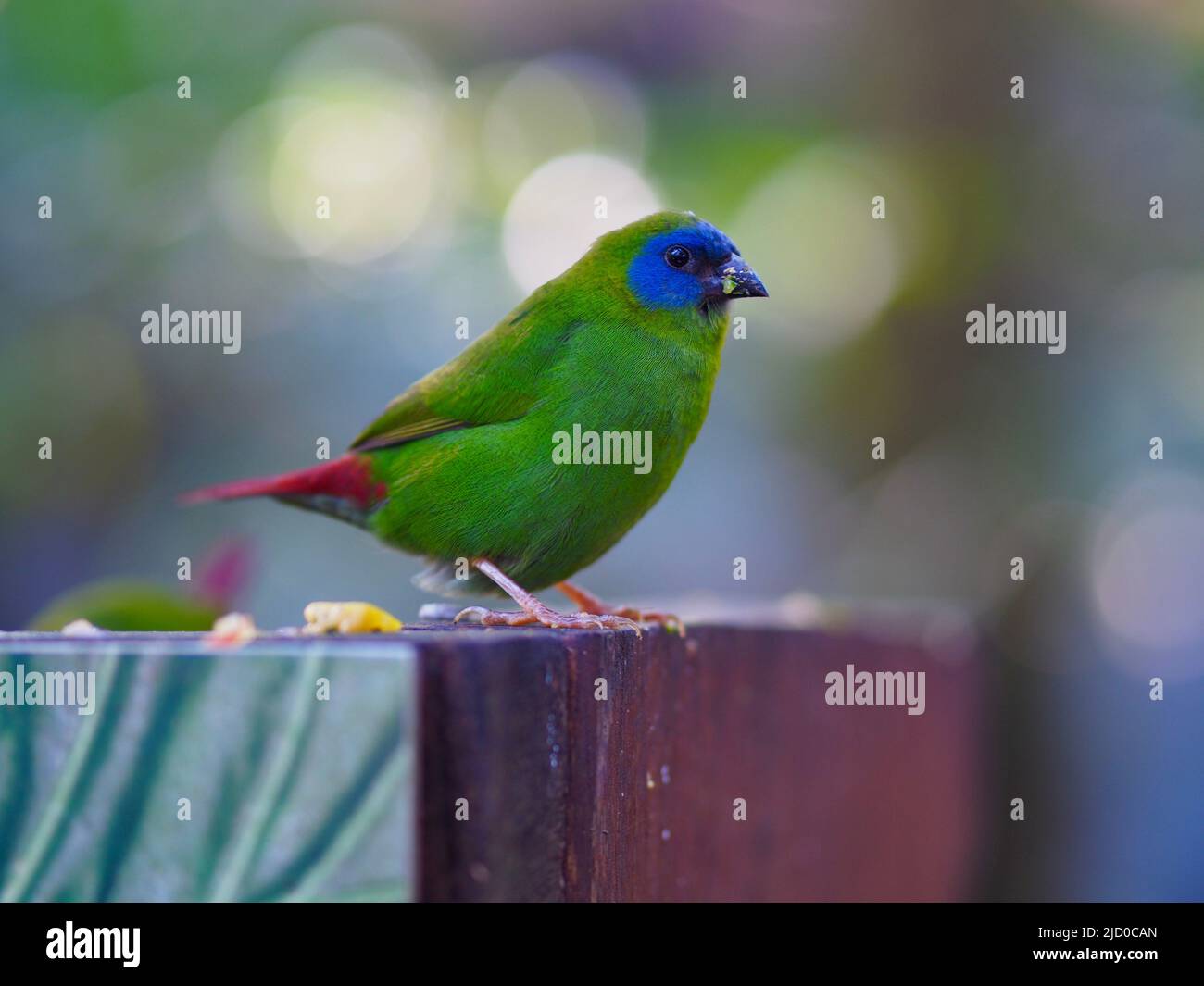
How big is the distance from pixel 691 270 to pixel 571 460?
2.10 ft

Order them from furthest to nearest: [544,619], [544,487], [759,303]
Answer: [759,303] < [544,487] < [544,619]

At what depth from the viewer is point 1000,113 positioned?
22.5ft

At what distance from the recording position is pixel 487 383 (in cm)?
305

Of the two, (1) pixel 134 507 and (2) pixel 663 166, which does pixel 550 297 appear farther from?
(1) pixel 134 507

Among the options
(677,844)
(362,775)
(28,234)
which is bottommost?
(677,844)

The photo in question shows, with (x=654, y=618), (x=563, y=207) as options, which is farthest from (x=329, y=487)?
(x=563, y=207)

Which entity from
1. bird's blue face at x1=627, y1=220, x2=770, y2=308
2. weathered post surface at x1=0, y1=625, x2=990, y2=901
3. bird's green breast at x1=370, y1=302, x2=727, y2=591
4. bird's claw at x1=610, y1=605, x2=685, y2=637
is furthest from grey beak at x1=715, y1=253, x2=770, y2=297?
weathered post surface at x1=0, y1=625, x2=990, y2=901

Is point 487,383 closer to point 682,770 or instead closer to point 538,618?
point 538,618

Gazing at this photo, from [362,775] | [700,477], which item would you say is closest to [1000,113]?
[700,477]

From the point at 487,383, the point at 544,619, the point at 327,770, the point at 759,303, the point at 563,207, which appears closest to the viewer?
the point at 327,770

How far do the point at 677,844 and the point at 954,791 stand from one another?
3213 millimetres

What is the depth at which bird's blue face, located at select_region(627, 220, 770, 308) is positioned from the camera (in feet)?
10.4

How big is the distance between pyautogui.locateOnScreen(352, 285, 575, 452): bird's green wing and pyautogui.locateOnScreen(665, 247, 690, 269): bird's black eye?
0.95 ft

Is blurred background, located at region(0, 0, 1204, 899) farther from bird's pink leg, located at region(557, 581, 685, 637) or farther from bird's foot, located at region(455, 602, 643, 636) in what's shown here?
bird's foot, located at region(455, 602, 643, 636)
